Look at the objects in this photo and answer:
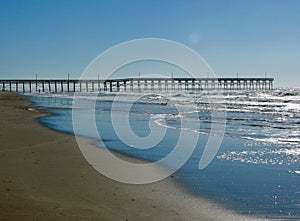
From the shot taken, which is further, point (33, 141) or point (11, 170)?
point (33, 141)

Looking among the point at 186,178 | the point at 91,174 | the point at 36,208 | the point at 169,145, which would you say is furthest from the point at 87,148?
the point at 36,208

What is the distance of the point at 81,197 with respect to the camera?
6.04 m

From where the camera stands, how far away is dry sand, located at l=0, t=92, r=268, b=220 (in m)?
5.25

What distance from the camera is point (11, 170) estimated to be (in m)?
7.76

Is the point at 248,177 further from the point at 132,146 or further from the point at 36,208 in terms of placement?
the point at 132,146

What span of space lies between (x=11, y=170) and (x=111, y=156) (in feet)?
9.57

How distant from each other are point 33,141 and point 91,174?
518 cm

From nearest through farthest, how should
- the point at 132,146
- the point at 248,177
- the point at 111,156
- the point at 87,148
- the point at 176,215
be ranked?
the point at 176,215
the point at 248,177
the point at 111,156
the point at 87,148
the point at 132,146

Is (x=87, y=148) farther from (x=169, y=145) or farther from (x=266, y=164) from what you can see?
(x=266, y=164)

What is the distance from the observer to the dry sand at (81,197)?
525 centimetres

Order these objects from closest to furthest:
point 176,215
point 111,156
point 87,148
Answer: point 176,215 < point 111,156 < point 87,148

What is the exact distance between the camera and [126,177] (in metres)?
7.72

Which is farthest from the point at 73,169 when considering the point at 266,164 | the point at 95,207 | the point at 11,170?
the point at 266,164

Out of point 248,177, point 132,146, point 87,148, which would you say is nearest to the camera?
point 248,177
